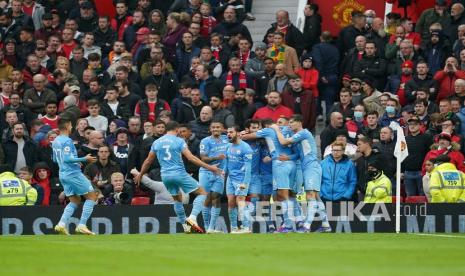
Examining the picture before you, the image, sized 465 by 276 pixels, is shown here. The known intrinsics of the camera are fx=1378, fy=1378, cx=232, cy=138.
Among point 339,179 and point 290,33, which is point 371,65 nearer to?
point 290,33

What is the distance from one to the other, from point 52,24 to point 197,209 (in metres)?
10.3

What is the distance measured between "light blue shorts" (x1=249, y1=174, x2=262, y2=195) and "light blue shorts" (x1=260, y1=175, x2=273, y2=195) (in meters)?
0.08

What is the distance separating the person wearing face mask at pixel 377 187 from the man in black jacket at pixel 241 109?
11.3ft

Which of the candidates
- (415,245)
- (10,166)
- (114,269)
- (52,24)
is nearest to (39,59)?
(52,24)

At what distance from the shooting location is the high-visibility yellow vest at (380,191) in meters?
26.2

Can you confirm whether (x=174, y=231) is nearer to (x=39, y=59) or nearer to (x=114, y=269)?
(x=39, y=59)

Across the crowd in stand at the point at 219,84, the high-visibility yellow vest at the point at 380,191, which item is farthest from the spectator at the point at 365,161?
the high-visibility yellow vest at the point at 380,191

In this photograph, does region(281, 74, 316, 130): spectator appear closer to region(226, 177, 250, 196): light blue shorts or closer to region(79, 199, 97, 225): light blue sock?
region(226, 177, 250, 196): light blue shorts

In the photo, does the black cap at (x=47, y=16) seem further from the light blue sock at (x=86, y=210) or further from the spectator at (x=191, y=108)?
the light blue sock at (x=86, y=210)

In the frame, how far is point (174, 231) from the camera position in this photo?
26.5m

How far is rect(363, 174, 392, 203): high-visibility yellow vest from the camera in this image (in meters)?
26.2

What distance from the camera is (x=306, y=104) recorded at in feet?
95.3

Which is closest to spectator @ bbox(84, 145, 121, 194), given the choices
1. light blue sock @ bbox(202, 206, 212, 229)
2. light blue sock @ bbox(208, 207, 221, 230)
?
light blue sock @ bbox(202, 206, 212, 229)

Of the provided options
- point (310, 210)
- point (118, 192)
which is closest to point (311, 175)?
point (310, 210)
